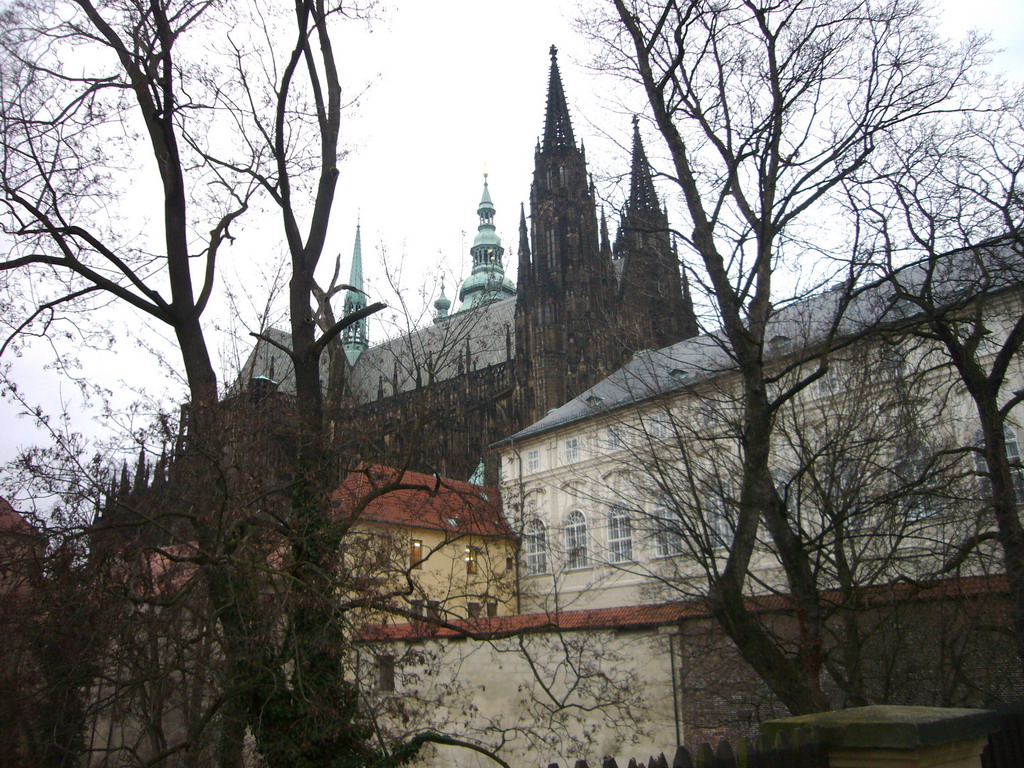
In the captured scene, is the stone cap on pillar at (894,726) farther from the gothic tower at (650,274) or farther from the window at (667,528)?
the window at (667,528)

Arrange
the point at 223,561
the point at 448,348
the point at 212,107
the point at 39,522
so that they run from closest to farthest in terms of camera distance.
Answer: the point at 223,561 → the point at 39,522 → the point at 212,107 → the point at 448,348

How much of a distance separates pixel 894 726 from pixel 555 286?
5054cm

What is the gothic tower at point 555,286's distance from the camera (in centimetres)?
5012

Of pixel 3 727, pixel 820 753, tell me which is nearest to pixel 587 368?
pixel 3 727

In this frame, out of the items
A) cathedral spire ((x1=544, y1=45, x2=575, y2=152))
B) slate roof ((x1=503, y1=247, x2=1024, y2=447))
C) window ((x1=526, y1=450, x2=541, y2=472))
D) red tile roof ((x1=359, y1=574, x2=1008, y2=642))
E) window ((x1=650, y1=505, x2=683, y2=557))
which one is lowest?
red tile roof ((x1=359, y1=574, x2=1008, y2=642))

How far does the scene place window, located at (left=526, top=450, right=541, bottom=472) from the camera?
A: 112ft

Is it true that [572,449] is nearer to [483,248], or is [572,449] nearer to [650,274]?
[650,274]

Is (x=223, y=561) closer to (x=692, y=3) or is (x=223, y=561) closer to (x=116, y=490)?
(x=116, y=490)

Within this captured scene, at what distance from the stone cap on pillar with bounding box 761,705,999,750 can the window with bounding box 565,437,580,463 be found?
28.2 meters

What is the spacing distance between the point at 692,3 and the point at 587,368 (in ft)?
138

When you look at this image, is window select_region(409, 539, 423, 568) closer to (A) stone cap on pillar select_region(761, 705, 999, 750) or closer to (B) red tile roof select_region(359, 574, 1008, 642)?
(B) red tile roof select_region(359, 574, 1008, 642)

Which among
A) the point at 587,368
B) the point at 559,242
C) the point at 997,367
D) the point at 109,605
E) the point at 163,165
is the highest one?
the point at 559,242

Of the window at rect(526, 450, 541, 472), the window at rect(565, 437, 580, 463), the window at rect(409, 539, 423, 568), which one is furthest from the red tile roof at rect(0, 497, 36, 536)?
the window at rect(526, 450, 541, 472)

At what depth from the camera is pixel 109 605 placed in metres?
7.40
